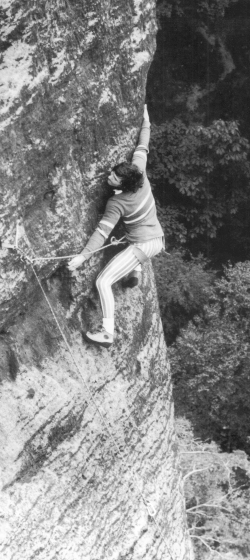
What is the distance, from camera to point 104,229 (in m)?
4.30

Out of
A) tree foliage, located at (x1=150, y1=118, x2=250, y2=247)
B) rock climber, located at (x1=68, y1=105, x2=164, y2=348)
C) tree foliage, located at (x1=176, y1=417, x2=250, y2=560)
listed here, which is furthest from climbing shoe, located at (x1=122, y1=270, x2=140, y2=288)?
tree foliage, located at (x1=150, y1=118, x2=250, y2=247)

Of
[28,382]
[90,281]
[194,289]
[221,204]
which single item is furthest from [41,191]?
[221,204]

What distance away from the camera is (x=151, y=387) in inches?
205

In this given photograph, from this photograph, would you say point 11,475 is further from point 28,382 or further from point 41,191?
point 41,191

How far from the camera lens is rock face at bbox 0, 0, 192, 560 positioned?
3746 millimetres

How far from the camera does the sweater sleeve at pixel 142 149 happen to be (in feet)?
14.7

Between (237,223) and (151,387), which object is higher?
(237,223)

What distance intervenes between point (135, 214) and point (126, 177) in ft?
1.05

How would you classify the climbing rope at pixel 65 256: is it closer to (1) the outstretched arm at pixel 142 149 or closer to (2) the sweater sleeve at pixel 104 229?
(2) the sweater sleeve at pixel 104 229

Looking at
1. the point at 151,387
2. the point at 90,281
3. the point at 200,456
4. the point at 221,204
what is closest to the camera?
the point at 90,281

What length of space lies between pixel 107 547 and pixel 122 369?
1.15m

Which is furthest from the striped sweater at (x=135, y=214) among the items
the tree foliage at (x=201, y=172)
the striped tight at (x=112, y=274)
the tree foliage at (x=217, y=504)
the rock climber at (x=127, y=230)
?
the tree foliage at (x=201, y=172)

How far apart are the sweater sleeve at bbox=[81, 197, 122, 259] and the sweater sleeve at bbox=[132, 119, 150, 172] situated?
1.00 feet

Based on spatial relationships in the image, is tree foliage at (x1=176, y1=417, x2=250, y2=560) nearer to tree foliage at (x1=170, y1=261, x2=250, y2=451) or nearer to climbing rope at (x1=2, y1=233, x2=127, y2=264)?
tree foliage at (x1=170, y1=261, x2=250, y2=451)
